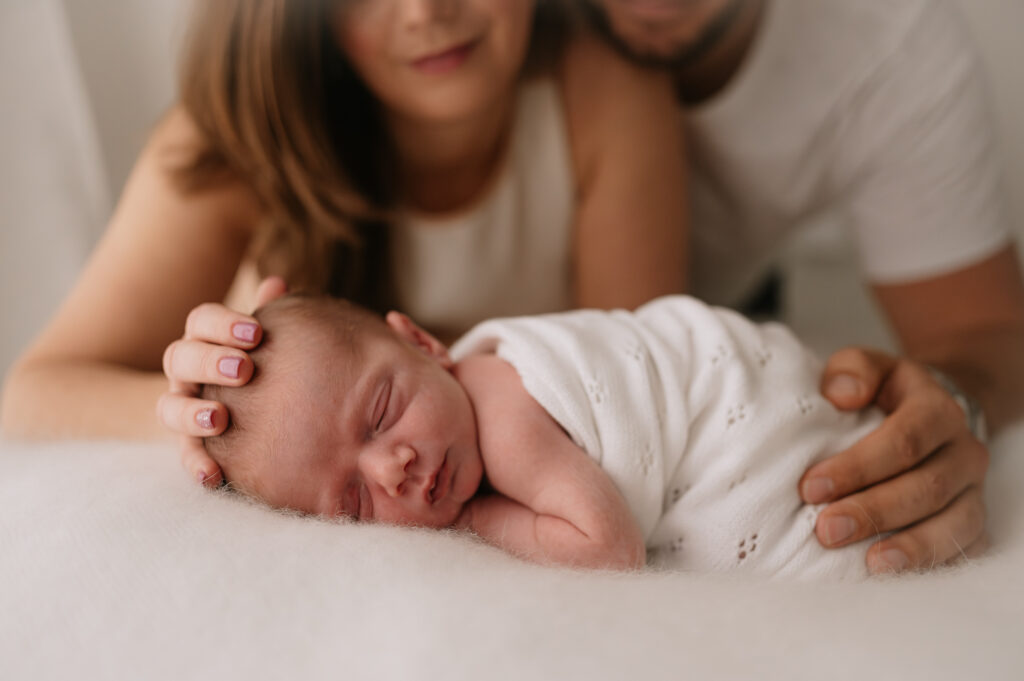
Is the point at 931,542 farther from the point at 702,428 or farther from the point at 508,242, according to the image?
the point at 508,242

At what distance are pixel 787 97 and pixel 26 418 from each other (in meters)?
1.12

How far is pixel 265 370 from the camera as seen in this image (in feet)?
2.41

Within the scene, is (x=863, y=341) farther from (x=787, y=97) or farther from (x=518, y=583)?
(x=518, y=583)

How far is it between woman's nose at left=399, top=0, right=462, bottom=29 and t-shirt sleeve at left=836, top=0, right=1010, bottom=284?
0.61m

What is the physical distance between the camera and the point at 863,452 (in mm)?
759

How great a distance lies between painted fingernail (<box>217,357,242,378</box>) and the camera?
715mm

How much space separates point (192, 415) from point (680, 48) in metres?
0.87

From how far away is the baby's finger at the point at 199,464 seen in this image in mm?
728

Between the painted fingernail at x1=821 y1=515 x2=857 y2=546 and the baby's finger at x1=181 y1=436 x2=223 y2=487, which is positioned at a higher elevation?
the baby's finger at x1=181 y1=436 x2=223 y2=487

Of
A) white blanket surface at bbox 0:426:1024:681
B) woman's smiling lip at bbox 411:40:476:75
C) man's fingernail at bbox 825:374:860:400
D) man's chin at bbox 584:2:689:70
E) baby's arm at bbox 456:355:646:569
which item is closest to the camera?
white blanket surface at bbox 0:426:1024:681

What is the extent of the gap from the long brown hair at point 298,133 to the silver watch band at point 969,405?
2.38 ft

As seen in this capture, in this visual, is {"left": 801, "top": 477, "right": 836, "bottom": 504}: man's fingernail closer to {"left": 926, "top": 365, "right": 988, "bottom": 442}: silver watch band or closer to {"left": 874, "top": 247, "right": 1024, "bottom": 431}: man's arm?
{"left": 926, "top": 365, "right": 988, "bottom": 442}: silver watch band

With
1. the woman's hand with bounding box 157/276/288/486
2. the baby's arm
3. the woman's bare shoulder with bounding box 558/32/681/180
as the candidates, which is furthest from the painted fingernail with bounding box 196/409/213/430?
the woman's bare shoulder with bounding box 558/32/681/180

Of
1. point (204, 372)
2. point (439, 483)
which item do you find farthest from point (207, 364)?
point (439, 483)
